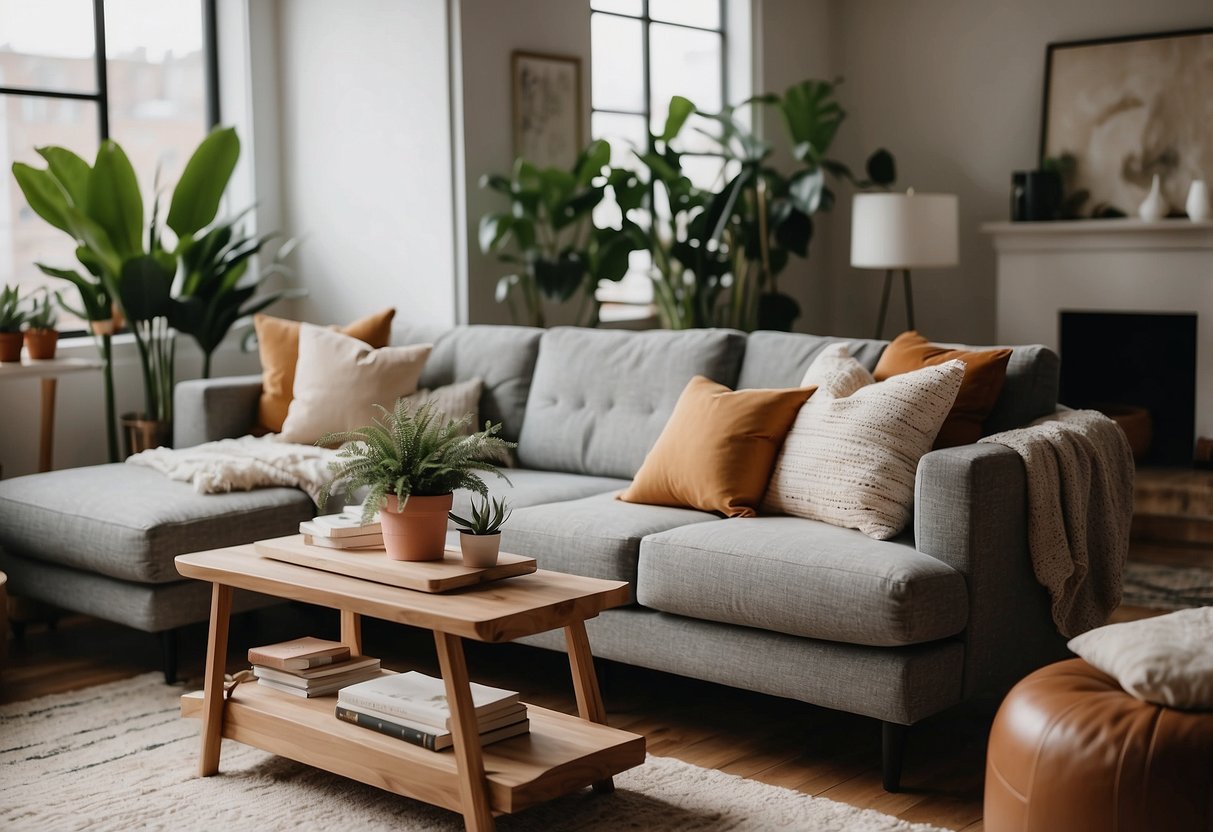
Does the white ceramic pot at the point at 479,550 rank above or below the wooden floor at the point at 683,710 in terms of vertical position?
above

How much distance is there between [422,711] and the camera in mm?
2609

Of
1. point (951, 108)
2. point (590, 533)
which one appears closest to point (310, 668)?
point (590, 533)

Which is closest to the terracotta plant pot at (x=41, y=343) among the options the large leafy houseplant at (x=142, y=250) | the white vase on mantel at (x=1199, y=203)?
the large leafy houseplant at (x=142, y=250)

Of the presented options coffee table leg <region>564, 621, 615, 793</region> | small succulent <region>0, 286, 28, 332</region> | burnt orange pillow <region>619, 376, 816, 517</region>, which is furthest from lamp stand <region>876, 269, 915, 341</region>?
coffee table leg <region>564, 621, 615, 793</region>

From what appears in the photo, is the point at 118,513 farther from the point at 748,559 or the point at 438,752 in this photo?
the point at 748,559

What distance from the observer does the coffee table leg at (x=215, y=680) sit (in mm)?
2869

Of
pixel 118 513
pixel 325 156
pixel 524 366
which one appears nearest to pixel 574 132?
pixel 325 156

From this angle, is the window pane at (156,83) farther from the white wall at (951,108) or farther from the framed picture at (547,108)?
the white wall at (951,108)

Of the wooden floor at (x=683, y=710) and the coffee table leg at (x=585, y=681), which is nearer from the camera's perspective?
the coffee table leg at (x=585, y=681)

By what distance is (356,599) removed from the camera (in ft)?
8.24

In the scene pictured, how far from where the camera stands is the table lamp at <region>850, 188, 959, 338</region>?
5.70 m

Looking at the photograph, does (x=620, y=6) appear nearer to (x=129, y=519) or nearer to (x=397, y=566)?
(x=129, y=519)

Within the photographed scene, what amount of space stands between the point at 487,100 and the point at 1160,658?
3.52 metres

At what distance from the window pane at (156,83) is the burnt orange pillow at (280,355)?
0.98 m
